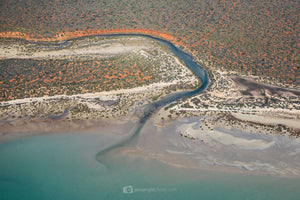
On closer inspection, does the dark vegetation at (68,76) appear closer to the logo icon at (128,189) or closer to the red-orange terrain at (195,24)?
the red-orange terrain at (195,24)

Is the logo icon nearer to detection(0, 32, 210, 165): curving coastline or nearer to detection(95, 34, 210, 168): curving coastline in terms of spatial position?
detection(95, 34, 210, 168): curving coastline

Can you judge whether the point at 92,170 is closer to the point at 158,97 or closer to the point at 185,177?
the point at 185,177

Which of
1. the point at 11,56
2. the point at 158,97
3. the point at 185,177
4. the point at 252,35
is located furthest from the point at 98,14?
the point at 185,177

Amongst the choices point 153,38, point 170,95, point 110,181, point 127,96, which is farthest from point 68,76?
point 110,181

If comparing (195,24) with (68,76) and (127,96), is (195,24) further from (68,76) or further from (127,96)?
(68,76)

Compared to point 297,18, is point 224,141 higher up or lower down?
lower down

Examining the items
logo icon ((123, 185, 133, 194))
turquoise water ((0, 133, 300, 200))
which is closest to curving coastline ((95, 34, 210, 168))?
turquoise water ((0, 133, 300, 200))
